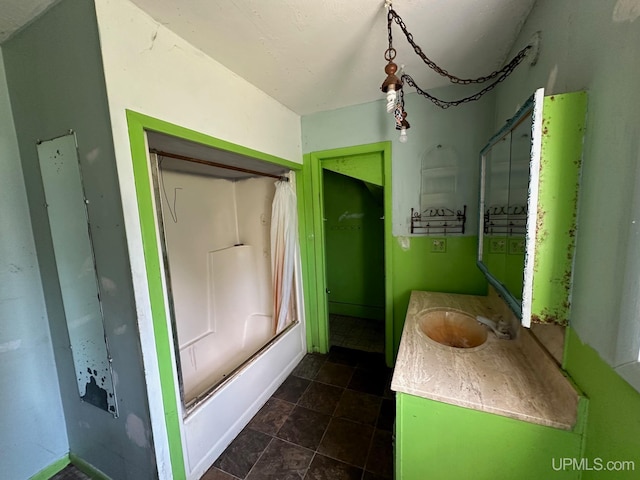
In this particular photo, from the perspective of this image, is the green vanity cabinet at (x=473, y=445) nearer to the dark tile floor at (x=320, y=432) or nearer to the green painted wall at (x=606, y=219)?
the green painted wall at (x=606, y=219)

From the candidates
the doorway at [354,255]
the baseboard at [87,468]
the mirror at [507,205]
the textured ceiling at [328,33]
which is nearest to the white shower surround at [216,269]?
the baseboard at [87,468]

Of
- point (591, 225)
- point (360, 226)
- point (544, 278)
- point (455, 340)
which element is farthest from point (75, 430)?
point (360, 226)

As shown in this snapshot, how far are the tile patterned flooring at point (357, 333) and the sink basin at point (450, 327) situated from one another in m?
1.02

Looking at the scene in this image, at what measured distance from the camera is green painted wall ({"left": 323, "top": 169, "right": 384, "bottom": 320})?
2891 mm

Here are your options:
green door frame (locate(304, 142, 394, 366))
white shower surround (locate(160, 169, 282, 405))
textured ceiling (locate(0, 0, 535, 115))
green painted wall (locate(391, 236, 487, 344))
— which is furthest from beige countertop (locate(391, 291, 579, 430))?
textured ceiling (locate(0, 0, 535, 115))

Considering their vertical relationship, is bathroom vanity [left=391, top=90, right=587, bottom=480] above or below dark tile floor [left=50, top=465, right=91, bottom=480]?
above

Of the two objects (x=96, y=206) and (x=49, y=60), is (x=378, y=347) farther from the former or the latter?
(x=49, y=60)

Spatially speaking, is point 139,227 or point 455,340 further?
point 455,340

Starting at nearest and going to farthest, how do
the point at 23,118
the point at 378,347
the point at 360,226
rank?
the point at 23,118, the point at 378,347, the point at 360,226

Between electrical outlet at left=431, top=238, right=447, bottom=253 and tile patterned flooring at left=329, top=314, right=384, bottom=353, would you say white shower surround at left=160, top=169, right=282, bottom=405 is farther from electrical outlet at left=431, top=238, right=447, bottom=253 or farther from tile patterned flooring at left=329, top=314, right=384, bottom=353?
electrical outlet at left=431, top=238, right=447, bottom=253

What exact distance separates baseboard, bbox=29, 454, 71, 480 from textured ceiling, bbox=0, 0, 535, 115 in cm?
210

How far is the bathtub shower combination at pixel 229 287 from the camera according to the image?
1.60 metres

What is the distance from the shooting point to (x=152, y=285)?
100 cm

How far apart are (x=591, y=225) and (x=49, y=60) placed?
79.3 inches
